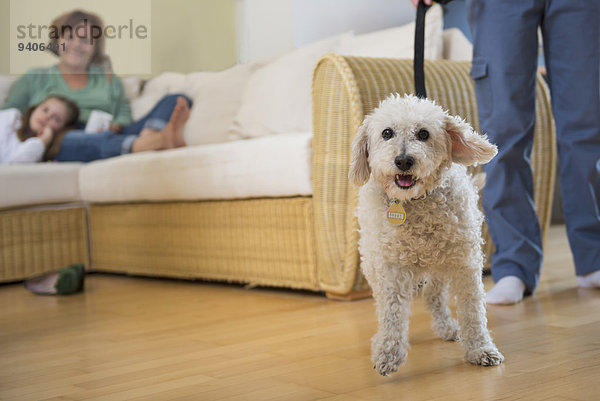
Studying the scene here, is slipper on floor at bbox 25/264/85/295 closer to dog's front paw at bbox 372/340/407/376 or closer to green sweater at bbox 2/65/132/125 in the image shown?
green sweater at bbox 2/65/132/125

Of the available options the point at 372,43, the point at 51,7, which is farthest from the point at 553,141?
the point at 51,7

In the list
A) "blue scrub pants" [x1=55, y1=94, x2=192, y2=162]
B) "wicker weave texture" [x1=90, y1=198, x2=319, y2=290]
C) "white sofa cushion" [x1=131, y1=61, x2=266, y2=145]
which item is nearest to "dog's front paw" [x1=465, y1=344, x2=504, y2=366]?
"wicker weave texture" [x1=90, y1=198, x2=319, y2=290]

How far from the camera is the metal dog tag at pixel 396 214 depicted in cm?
128

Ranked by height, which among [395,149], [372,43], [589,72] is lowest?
[395,149]

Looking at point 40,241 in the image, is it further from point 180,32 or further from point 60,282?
point 180,32

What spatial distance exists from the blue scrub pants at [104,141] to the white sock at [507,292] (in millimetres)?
2007

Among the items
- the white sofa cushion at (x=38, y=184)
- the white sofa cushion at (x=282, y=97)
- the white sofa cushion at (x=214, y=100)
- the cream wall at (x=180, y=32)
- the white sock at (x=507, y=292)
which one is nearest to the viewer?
the white sock at (x=507, y=292)

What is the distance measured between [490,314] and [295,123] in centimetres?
132

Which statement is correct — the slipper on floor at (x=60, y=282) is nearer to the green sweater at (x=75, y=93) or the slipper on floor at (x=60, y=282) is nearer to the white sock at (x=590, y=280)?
the green sweater at (x=75, y=93)

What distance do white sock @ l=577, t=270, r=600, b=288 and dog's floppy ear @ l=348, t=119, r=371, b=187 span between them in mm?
997

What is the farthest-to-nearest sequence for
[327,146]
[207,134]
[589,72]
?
[207,134]
[327,146]
[589,72]

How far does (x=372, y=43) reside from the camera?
2.74 metres

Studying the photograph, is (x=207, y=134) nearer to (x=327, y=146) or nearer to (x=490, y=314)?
(x=327, y=146)

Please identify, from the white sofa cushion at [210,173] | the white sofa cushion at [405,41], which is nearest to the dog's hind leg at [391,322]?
the white sofa cushion at [210,173]
